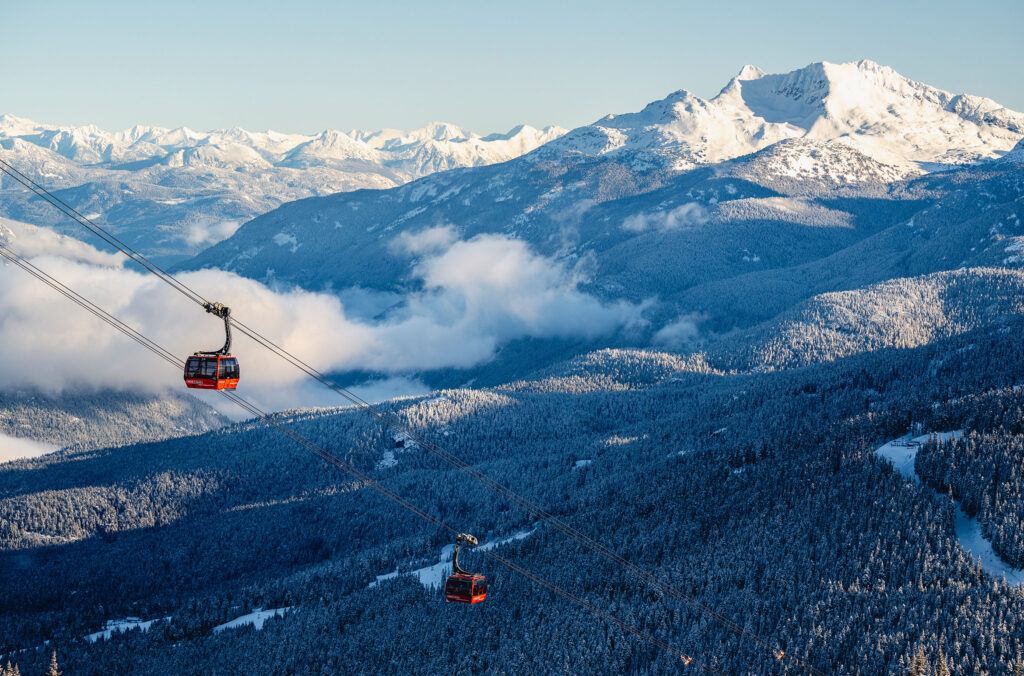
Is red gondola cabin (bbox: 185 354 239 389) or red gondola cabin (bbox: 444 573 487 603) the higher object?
red gondola cabin (bbox: 185 354 239 389)

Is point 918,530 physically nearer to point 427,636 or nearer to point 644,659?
point 644,659

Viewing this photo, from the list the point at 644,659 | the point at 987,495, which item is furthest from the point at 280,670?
the point at 987,495

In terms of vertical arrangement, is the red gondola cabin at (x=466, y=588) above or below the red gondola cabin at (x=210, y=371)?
below

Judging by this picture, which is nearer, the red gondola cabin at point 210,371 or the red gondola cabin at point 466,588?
the red gondola cabin at point 210,371

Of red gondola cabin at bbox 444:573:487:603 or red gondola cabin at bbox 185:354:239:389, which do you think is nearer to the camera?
red gondola cabin at bbox 185:354:239:389
